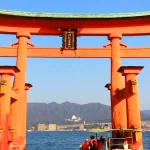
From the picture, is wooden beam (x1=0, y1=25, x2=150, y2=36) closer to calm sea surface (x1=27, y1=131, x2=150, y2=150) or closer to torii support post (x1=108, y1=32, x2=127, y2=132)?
torii support post (x1=108, y1=32, x2=127, y2=132)

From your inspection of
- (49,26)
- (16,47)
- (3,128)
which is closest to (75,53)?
(49,26)

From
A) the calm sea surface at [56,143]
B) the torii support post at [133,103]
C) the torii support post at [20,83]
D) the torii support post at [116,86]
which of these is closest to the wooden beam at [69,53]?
the torii support post at [20,83]

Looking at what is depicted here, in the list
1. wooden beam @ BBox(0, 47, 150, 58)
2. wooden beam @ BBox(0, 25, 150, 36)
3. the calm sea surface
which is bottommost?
the calm sea surface

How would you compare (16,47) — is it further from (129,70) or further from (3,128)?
(129,70)

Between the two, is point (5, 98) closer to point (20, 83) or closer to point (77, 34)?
point (20, 83)

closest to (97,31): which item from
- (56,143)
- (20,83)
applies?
(20,83)

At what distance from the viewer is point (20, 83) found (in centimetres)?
1320

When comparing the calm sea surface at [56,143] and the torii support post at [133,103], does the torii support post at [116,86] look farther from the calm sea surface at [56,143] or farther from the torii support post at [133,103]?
the calm sea surface at [56,143]

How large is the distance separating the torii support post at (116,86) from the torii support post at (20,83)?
4462 millimetres

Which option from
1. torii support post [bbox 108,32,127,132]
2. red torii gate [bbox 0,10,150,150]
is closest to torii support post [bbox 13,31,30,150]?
red torii gate [bbox 0,10,150,150]

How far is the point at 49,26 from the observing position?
14.3 metres

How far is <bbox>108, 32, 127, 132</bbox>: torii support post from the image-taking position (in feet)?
42.4

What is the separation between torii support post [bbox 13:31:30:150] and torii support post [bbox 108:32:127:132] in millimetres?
4462

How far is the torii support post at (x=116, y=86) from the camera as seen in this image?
12914mm
